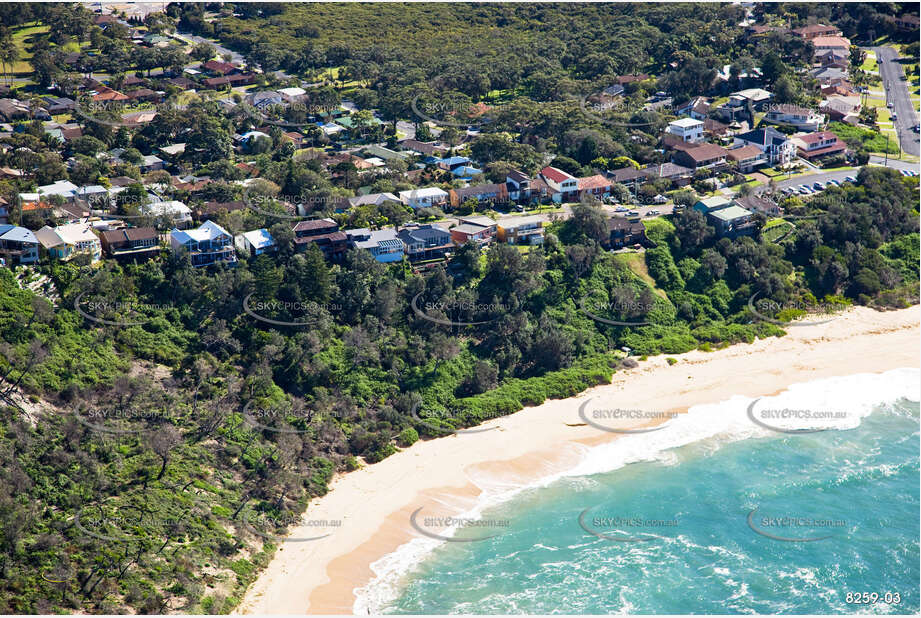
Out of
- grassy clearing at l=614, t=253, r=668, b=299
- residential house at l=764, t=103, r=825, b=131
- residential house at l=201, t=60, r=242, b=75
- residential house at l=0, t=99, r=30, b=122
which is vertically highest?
residential house at l=201, t=60, r=242, b=75

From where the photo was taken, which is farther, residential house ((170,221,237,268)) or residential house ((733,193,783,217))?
residential house ((733,193,783,217))

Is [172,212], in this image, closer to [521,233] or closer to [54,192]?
[54,192]

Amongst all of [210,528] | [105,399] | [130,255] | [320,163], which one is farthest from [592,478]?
[320,163]

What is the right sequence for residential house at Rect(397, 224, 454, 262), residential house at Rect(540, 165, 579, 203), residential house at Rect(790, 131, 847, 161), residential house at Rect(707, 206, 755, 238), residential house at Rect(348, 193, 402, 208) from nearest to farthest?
residential house at Rect(397, 224, 454, 262), residential house at Rect(348, 193, 402, 208), residential house at Rect(707, 206, 755, 238), residential house at Rect(540, 165, 579, 203), residential house at Rect(790, 131, 847, 161)

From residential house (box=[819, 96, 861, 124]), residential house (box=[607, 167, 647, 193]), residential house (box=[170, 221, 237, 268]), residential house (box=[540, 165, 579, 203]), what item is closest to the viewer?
residential house (box=[170, 221, 237, 268])

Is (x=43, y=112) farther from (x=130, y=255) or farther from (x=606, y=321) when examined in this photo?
(x=606, y=321)

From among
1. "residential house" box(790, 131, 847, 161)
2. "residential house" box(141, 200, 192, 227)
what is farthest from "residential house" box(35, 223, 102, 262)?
"residential house" box(790, 131, 847, 161)

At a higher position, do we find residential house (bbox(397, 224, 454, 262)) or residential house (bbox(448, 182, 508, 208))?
residential house (bbox(448, 182, 508, 208))

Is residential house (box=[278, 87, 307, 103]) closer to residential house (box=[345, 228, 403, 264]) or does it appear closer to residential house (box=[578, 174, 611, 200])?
residential house (box=[578, 174, 611, 200])
